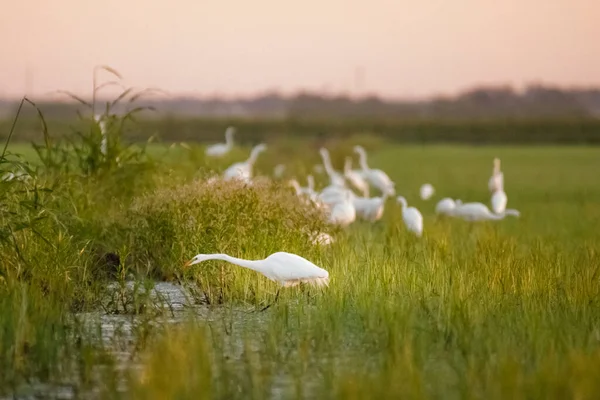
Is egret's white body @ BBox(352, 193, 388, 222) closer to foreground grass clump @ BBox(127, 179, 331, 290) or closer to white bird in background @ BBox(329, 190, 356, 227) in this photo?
white bird in background @ BBox(329, 190, 356, 227)

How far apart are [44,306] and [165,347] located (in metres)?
1.53

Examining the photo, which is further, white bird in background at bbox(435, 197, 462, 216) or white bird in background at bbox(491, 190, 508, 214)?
white bird in background at bbox(491, 190, 508, 214)

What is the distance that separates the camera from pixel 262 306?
8414 millimetres

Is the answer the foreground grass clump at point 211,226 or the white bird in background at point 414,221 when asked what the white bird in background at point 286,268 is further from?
the white bird in background at point 414,221

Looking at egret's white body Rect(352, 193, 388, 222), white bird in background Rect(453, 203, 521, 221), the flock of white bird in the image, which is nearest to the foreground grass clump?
the flock of white bird

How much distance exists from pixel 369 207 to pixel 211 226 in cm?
616

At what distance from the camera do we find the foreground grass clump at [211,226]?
10023mm

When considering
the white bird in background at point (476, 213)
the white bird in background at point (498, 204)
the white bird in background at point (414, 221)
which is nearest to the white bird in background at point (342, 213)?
the white bird in background at point (414, 221)

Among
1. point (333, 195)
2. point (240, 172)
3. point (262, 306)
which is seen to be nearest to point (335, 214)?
point (240, 172)

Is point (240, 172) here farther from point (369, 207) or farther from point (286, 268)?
point (286, 268)

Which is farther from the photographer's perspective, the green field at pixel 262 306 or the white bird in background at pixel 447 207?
the white bird in background at pixel 447 207

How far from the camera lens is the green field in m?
5.58

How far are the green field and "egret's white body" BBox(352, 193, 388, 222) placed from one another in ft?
5.63

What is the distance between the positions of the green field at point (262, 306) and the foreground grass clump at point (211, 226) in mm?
21
